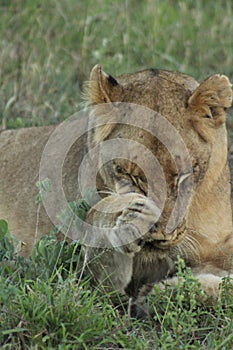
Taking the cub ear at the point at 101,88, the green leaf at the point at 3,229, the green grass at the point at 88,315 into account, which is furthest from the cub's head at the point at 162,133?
the green leaf at the point at 3,229

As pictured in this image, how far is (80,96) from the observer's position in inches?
263

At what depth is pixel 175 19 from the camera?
8.00 meters

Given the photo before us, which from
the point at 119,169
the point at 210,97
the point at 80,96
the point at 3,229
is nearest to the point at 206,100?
the point at 210,97

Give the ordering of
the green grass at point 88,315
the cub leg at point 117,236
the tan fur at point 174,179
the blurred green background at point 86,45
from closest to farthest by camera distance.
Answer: the green grass at point 88,315
the cub leg at point 117,236
the tan fur at point 174,179
the blurred green background at point 86,45

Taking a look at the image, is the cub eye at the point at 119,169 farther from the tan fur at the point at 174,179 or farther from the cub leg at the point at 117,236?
the cub leg at the point at 117,236

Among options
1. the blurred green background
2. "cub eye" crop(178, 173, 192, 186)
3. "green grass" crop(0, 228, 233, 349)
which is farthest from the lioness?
the blurred green background

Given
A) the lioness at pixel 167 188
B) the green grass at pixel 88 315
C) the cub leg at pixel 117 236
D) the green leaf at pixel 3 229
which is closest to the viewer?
the green grass at pixel 88 315

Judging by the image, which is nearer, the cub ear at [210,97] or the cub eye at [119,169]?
the cub eye at [119,169]

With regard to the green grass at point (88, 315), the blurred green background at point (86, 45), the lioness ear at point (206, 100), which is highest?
the lioness ear at point (206, 100)

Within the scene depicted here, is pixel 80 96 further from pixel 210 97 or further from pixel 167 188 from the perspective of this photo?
pixel 167 188

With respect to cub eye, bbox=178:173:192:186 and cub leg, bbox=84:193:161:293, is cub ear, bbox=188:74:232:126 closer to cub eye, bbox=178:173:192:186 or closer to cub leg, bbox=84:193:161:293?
cub eye, bbox=178:173:192:186

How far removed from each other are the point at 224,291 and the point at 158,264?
35 cm

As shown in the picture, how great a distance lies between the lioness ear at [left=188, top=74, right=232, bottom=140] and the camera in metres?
4.21

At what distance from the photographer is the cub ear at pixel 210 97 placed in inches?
166
